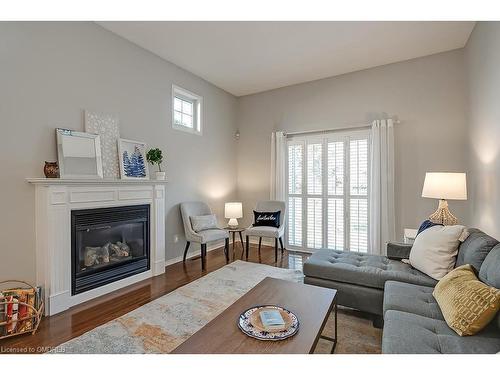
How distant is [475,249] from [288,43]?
120 inches

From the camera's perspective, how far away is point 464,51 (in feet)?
11.6

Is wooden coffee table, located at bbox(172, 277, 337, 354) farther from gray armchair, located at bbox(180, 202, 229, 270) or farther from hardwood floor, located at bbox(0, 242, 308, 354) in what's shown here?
gray armchair, located at bbox(180, 202, 229, 270)

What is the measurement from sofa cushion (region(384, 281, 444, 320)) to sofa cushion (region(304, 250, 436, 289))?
0.15 meters

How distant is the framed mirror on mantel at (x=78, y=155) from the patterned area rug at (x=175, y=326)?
1.58 metres

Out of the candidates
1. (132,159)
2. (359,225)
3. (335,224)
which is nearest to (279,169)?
(335,224)

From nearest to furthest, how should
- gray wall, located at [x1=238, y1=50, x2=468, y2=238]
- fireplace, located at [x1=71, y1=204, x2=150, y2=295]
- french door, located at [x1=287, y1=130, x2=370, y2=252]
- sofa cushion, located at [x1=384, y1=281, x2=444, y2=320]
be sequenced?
sofa cushion, located at [x1=384, y1=281, x2=444, y2=320] → fireplace, located at [x1=71, y1=204, x2=150, y2=295] → gray wall, located at [x1=238, y1=50, x2=468, y2=238] → french door, located at [x1=287, y1=130, x2=370, y2=252]

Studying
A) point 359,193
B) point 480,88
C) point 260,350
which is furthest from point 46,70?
point 480,88

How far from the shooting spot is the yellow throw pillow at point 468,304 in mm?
1341

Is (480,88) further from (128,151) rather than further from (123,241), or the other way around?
(123,241)

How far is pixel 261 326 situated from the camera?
1.47 m

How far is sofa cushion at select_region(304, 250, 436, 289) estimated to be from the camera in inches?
86.8

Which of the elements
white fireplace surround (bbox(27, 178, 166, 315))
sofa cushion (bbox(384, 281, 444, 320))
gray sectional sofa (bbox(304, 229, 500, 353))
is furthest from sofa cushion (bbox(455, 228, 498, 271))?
white fireplace surround (bbox(27, 178, 166, 315))

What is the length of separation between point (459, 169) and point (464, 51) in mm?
1621
